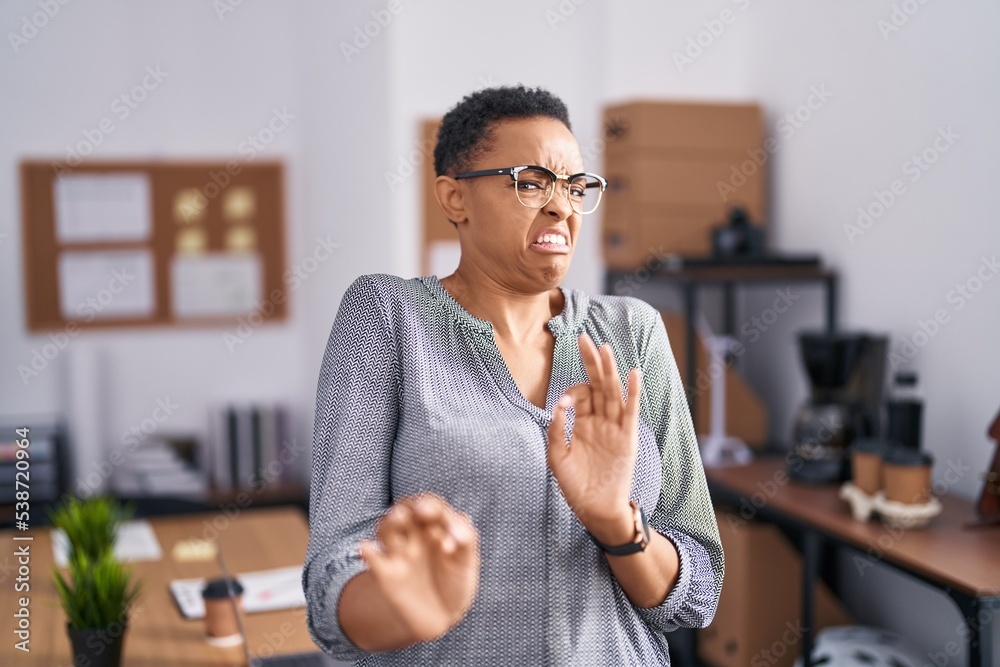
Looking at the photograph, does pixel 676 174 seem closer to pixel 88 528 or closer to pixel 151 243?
pixel 88 528

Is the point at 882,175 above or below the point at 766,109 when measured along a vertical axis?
below

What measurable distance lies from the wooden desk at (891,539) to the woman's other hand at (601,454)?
1096 mm

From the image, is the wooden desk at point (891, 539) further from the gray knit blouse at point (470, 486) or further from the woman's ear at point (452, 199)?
the woman's ear at point (452, 199)

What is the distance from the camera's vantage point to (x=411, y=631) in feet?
2.93

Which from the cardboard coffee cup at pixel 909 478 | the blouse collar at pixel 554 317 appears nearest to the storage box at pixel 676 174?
the cardboard coffee cup at pixel 909 478

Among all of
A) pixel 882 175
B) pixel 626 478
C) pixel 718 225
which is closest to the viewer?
pixel 626 478

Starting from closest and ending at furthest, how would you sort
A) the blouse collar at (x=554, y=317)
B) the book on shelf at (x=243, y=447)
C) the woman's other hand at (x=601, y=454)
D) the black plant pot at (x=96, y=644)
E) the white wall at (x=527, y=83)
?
the woman's other hand at (x=601, y=454)
the blouse collar at (x=554, y=317)
the black plant pot at (x=96, y=644)
the white wall at (x=527, y=83)
the book on shelf at (x=243, y=447)

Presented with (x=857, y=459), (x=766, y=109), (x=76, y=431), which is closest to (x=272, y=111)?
(x=76, y=431)

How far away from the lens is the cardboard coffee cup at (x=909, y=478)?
2258 mm

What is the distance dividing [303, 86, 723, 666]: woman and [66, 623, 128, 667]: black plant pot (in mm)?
777

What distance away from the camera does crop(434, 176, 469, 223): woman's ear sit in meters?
1.23

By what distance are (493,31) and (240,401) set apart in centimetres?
215

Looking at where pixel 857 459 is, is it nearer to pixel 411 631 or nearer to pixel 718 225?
pixel 718 225

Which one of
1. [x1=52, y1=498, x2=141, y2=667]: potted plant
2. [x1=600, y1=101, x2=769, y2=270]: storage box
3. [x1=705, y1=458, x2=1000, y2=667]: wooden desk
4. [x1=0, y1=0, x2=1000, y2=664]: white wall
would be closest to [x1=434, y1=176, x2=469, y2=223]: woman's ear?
[x1=52, y1=498, x2=141, y2=667]: potted plant
